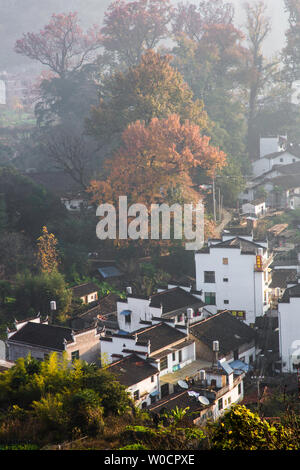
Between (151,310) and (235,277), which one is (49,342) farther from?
(235,277)

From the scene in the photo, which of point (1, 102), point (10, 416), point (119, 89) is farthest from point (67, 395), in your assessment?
point (1, 102)

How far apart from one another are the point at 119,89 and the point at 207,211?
25.7 feet

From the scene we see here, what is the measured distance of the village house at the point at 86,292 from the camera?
29.5 m

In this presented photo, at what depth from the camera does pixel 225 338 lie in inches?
977

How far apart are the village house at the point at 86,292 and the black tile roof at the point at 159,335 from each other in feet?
20.1

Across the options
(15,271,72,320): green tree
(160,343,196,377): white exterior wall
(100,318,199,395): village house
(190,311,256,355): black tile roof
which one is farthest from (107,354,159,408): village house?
(15,271,72,320): green tree

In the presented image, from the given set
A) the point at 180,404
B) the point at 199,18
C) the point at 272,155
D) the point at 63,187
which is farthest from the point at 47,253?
the point at 199,18

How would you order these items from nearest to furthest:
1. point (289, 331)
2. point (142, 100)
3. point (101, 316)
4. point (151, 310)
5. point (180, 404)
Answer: point (180, 404), point (289, 331), point (151, 310), point (101, 316), point (142, 100)

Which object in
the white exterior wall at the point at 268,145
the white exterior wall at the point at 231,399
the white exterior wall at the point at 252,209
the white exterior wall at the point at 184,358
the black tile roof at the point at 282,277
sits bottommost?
the white exterior wall at the point at 231,399

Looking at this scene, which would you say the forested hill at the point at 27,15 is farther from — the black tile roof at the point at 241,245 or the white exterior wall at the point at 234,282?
the white exterior wall at the point at 234,282

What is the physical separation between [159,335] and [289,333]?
4.51 m

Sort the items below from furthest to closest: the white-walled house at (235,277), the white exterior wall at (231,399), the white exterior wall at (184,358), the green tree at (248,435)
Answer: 1. the white-walled house at (235,277)
2. the white exterior wall at (184,358)
3. the white exterior wall at (231,399)
4. the green tree at (248,435)

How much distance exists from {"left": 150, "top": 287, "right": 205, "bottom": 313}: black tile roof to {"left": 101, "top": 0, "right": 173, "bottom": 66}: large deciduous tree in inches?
904

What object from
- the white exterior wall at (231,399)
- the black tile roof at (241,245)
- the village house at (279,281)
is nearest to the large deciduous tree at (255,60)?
the village house at (279,281)
